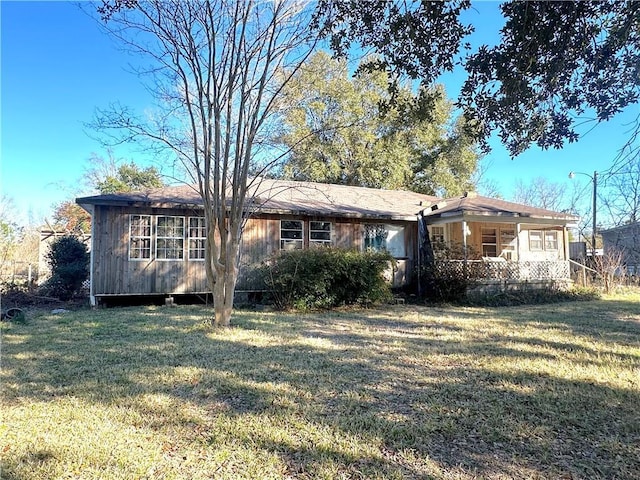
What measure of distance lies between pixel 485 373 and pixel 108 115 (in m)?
7.32

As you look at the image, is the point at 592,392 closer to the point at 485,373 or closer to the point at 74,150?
the point at 485,373

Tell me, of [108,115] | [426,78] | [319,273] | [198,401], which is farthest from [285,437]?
[319,273]

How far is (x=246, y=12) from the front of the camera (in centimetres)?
714

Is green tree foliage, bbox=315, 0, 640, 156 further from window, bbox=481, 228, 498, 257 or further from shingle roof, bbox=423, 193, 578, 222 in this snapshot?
window, bbox=481, 228, 498, 257

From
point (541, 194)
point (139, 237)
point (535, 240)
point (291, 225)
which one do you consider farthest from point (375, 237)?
point (541, 194)

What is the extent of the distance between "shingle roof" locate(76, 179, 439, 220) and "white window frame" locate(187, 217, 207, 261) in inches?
26.8

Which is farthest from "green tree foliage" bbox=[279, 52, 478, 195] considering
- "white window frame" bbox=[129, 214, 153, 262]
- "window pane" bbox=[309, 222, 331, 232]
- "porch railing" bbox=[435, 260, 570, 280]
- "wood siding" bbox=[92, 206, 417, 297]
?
"white window frame" bbox=[129, 214, 153, 262]

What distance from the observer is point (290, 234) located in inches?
525

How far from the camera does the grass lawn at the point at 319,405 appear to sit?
273 cm

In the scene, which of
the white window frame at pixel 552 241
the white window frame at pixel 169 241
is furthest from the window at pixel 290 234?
the white window frame at pixel 552 241

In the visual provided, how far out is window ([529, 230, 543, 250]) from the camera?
59.1 feet

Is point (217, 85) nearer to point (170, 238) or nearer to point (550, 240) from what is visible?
point (170, 238)

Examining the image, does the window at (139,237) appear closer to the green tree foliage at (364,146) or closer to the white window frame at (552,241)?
the green tree foliage at (364,146)

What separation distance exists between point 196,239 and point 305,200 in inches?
159
